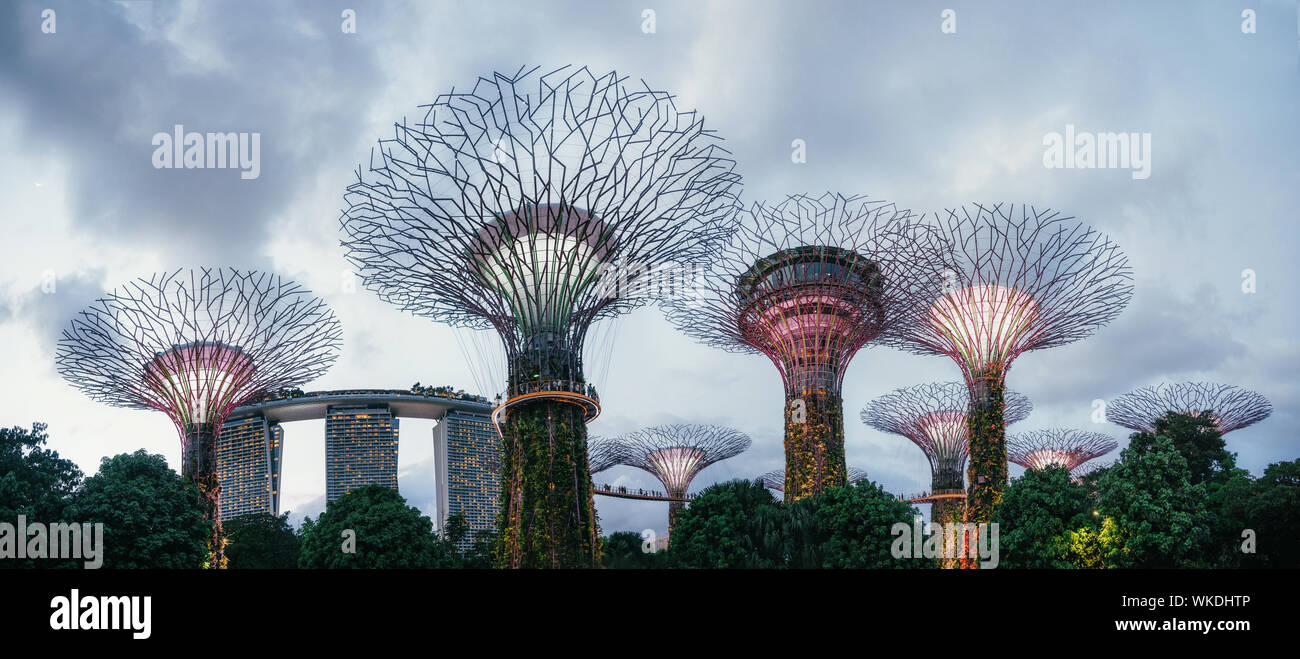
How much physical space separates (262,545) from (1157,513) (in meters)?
55.3

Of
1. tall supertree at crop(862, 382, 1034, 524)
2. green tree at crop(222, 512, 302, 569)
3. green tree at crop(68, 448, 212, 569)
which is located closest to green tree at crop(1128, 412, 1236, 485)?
tall supertree at crop(862, 382, 1034, 524)

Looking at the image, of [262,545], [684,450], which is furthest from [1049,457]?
[262,545]

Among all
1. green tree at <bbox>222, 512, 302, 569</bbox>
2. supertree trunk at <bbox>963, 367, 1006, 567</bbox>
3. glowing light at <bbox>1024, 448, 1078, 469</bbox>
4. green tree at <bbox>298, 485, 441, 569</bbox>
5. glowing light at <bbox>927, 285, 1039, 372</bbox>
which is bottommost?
green tree at <bbox>222, 512, 302, 569</bbox>

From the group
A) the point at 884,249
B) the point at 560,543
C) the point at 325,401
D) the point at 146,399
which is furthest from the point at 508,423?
the point at 325,401

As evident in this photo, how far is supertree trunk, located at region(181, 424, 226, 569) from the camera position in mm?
38844

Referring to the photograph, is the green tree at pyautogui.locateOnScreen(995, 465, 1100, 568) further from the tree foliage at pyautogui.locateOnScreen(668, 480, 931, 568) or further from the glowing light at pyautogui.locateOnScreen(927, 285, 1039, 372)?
the glowing light at pyautogui.locateOnScreen(927, 285, 1039, 372)

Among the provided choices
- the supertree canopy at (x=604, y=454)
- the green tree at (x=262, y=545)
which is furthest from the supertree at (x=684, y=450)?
the green tree at (x=262, y=545)

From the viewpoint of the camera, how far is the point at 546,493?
86.1 ft

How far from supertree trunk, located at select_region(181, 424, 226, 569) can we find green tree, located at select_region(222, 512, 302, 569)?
12628mm

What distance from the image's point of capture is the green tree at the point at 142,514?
3067 centimetres
